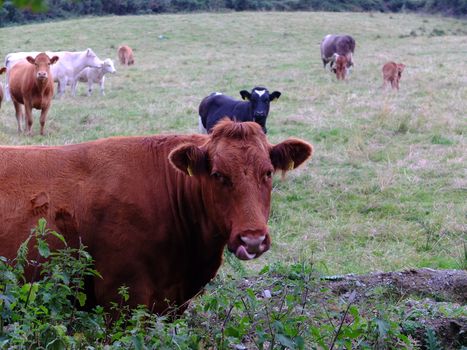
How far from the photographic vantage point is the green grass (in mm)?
7645

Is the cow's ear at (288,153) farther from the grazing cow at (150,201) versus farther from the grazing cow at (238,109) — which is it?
the grazing cow at (238,109)

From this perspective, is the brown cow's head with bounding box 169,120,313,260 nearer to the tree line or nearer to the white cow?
the white cow

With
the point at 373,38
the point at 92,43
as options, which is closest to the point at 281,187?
the point at 92,43

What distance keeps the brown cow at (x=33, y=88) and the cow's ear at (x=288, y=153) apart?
10.8m

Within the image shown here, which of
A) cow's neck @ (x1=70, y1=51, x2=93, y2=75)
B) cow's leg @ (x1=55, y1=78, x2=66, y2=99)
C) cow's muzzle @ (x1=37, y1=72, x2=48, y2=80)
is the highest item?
cow's muzzle @ (x1=37, y1=72, x2=48, y2=80)

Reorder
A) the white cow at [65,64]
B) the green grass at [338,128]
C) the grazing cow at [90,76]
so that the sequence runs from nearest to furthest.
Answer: the green grass at [338,128]
the white cow at [65,64]
the grazing cow at [90,76]

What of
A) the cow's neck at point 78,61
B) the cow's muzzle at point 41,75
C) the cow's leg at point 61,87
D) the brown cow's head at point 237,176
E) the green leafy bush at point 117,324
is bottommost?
the cow's leg at point 61,87

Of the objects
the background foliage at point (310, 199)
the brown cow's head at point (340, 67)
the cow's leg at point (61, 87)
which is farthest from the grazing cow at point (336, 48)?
the cow's leg at point (61, 87)

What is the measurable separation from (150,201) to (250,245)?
777 millimetres

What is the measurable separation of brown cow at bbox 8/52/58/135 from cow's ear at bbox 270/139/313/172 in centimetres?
1078

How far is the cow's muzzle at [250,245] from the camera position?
370cm

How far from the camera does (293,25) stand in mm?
44469

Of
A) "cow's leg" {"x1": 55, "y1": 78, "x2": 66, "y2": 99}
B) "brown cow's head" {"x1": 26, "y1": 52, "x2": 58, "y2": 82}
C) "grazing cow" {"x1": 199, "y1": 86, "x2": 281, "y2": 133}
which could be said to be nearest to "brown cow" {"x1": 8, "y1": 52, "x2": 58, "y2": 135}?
"brown cow's head" {"x1": 26, "y1": 52, "x2": 58, "y2": 82}

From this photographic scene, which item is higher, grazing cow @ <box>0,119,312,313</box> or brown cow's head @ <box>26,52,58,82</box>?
grazing cow @ <box>0,119,312,313</box>
